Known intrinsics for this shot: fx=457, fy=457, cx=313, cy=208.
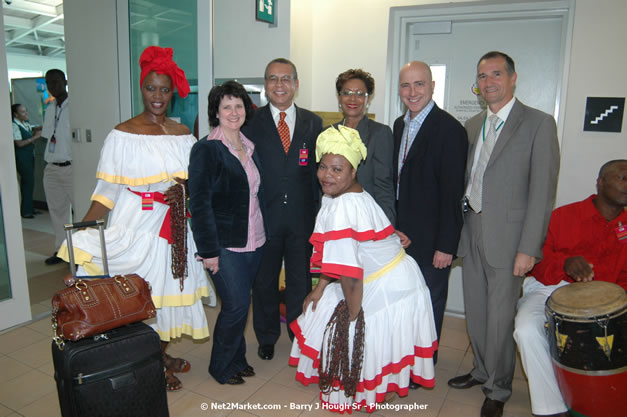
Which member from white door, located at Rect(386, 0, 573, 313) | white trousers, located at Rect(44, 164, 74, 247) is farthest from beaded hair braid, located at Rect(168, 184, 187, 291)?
white trousers, located at Rect(44, 164, 74, 247)

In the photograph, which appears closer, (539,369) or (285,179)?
(539,369)

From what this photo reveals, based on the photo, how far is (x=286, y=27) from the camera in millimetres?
3590

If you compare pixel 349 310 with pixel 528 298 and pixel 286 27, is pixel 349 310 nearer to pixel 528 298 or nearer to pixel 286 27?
pixel 528 298

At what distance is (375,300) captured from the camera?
228cm

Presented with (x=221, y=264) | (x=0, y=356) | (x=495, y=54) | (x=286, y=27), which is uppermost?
(x=286, y=27)

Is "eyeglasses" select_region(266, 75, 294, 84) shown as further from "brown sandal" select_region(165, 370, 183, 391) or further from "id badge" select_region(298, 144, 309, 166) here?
"brown sandal" select_region(165, 370, 183, 391)

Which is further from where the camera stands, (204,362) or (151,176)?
(204,362)

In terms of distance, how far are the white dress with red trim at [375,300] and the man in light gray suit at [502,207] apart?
0.38 meters

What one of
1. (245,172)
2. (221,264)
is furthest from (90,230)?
(245,172)

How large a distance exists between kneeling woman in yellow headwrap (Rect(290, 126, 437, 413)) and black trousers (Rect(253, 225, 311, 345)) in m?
0.58

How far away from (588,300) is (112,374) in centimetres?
209

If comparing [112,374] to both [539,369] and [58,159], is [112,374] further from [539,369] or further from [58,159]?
[58,159]

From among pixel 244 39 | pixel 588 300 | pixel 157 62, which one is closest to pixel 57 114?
pixel 244 39

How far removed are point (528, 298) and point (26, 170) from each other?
769 cm
